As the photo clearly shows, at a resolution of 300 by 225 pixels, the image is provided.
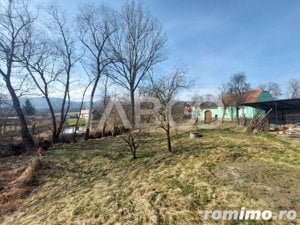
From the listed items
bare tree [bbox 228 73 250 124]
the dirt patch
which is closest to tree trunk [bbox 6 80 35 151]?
the dirt patch

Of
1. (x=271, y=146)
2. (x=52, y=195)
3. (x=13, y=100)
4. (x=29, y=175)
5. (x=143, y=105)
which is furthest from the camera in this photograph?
(x=143, y=105)

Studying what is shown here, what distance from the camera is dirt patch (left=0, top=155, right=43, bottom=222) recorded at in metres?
6.30

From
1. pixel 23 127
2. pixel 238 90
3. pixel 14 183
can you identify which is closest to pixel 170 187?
pixel 14 183

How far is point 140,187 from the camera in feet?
18.0

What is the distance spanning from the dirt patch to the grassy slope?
34 centimetres

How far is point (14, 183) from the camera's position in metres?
7.66

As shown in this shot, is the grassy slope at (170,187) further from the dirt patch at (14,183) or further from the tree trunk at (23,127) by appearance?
the tree trunk at (23,127)

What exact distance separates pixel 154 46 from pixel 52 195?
1856 centimetres

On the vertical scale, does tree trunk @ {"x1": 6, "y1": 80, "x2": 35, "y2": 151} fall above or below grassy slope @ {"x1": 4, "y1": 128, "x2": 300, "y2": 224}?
above

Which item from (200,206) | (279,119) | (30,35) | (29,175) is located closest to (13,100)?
(30,35)

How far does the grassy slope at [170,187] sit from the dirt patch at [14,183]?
0.34 m

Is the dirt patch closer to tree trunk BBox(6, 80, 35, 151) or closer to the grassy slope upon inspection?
the grassy slope

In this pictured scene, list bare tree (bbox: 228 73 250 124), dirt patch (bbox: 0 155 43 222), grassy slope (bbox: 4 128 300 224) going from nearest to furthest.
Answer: grassy slope (bbox: 4 128 300 224) → dirt patch (bbox: 0 155 43 222) → bare tree (bbox: 228 73 250 124)

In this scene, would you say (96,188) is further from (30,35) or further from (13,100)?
(30,35)
